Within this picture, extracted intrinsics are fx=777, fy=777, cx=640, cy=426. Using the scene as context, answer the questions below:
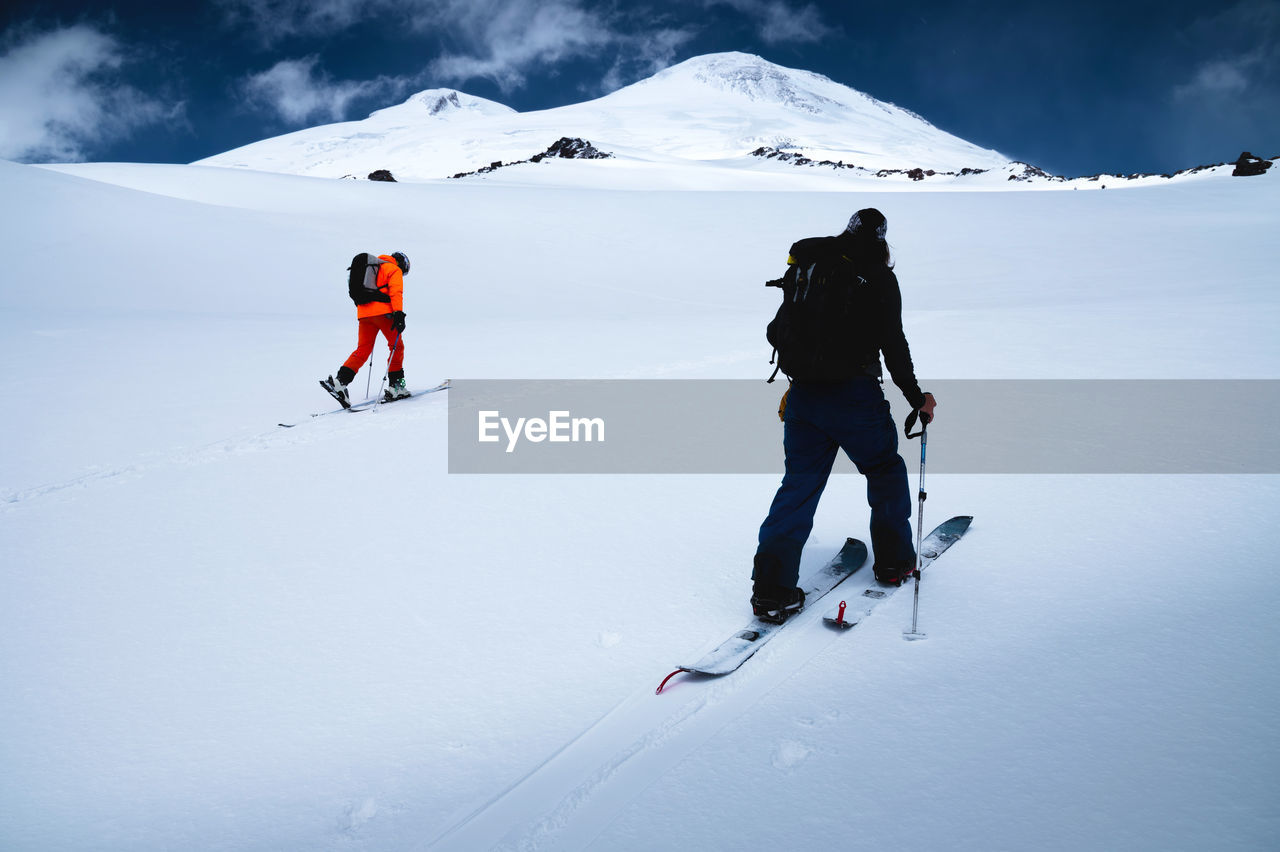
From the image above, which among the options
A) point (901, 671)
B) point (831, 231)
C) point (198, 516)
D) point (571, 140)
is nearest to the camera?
point (901, 671)

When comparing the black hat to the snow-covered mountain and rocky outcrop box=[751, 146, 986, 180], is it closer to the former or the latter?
the snow-covered mountain

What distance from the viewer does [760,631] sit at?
10.3 ft

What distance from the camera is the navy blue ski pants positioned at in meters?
3.26

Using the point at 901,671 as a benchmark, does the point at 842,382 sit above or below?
above

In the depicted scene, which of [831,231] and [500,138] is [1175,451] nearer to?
[831,231]

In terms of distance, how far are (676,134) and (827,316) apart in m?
120

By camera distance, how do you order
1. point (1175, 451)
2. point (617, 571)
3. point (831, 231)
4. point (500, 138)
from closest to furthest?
1. point (617, 571)
2. point (1175, 451)
3. point (831, 231)
4. point (500, 138)

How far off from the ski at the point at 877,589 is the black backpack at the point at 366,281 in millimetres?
5513

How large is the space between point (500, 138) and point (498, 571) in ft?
406

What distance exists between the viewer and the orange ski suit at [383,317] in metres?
7.44

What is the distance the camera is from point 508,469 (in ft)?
→ 18.3

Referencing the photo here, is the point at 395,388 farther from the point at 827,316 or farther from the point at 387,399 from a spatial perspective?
the point at 827,316

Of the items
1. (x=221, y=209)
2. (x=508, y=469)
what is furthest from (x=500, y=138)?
(x=508, y=469)

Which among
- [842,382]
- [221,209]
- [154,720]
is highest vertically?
[221,209]
